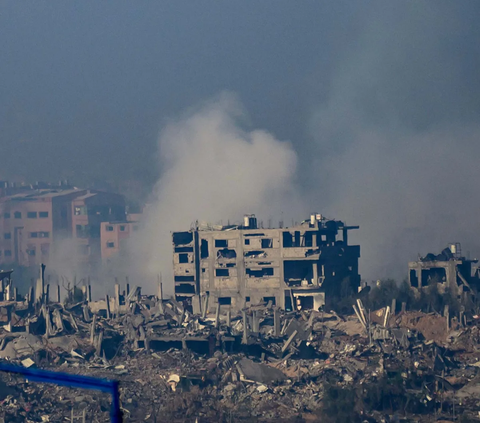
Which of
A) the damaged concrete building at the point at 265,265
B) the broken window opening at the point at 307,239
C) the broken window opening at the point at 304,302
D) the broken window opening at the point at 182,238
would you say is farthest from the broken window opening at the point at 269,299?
the broken window opening at the point at 182,238

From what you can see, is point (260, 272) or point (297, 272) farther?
point (260, 272)

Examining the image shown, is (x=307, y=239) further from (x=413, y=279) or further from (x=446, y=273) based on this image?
(x=446, y=273)

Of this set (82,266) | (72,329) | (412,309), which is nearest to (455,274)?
(412,309)

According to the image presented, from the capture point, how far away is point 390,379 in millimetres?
25000

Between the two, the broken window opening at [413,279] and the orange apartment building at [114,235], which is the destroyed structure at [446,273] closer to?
the broken window opening at [413,279]

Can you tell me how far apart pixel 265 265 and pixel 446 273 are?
8.68 m

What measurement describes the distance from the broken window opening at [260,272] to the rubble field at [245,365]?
26.1ft

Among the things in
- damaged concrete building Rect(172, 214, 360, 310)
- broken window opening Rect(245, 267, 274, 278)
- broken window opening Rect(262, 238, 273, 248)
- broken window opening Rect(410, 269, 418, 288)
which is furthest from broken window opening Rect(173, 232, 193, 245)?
broken window opening Rect(410, 269, 418, 288)

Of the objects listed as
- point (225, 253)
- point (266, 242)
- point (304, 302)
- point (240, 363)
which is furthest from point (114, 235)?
point (240, 363)

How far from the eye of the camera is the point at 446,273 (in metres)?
45.3

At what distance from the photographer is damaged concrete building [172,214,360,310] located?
4775 cm

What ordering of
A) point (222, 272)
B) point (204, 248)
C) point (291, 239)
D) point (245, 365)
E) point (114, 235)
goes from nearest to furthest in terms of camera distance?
point (245, 365)
point (291, 239)
point (222, 272)
point (204, 248)
point (114, 235)

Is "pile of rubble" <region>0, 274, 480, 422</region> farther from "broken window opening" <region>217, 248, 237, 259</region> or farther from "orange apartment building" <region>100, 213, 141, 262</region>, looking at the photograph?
"orange apartment building" <region>100, 213, 141, 262</region>

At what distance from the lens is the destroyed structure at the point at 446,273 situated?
4499 centimetres
